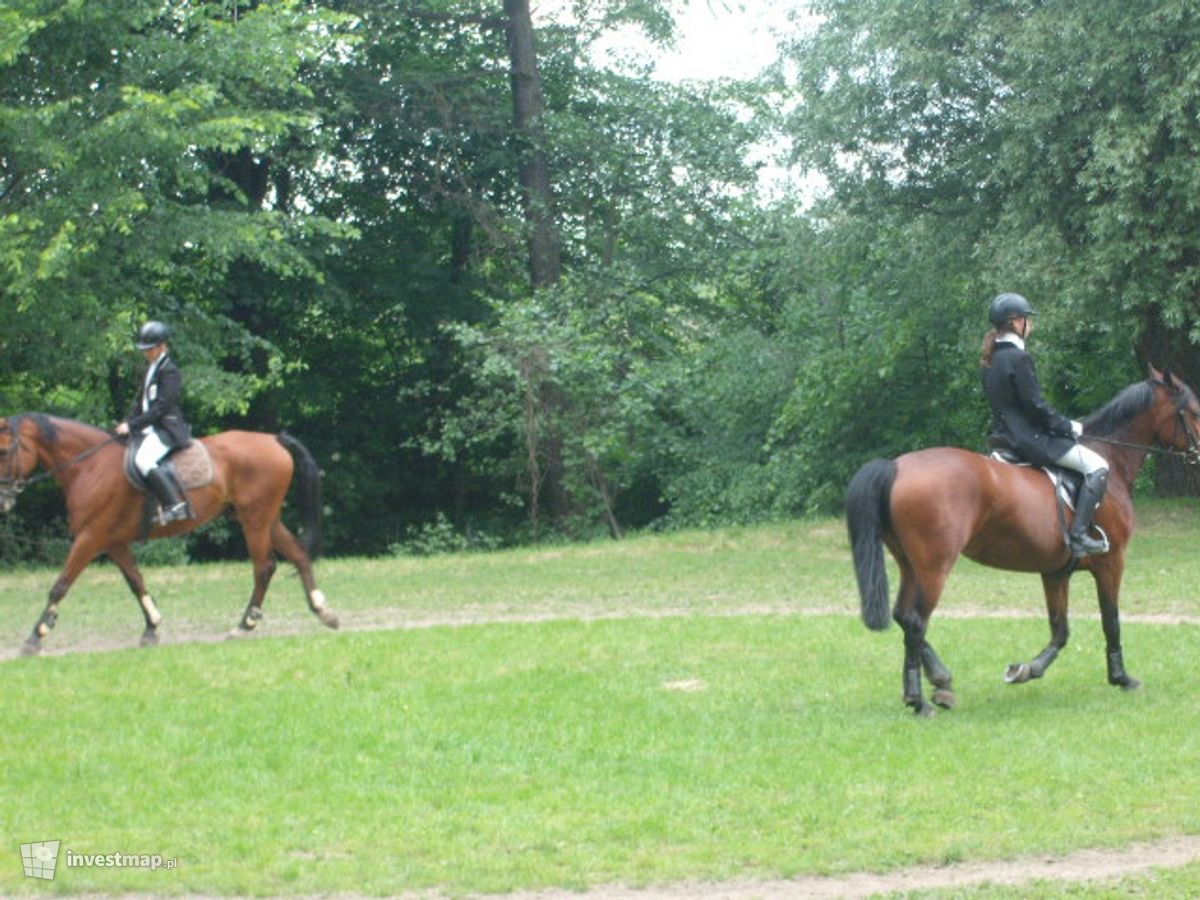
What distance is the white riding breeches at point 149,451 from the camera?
1689 cm

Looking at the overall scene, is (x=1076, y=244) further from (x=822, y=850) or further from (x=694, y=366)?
Result: (x=822, y=850)

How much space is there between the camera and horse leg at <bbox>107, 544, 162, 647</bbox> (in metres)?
17.4

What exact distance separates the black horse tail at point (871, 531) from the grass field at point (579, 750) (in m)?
0.80

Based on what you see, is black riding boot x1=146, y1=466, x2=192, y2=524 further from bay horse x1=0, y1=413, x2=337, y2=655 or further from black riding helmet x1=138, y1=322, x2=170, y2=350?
black riding helmet x1=138, y1=322, x2=170, y2=350

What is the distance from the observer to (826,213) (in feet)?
99.3

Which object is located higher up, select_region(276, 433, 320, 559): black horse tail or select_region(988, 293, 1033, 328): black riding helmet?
select_region(988, 293, 1033, 328): black riding helmet

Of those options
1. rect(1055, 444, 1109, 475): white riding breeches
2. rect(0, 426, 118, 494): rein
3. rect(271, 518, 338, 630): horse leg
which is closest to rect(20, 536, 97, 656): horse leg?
rect(0, 426, 118, 494): rein

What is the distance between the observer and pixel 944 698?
494 inches

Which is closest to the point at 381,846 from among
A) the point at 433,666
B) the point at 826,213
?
the point at 433,666

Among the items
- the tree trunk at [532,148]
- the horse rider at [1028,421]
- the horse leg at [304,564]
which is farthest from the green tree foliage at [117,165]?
the horse rider at [1028,421]

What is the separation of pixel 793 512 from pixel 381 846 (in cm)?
2423

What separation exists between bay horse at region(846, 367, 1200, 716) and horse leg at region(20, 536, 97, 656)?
8.28 meters

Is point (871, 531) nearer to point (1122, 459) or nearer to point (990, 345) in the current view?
point (990, 345)
